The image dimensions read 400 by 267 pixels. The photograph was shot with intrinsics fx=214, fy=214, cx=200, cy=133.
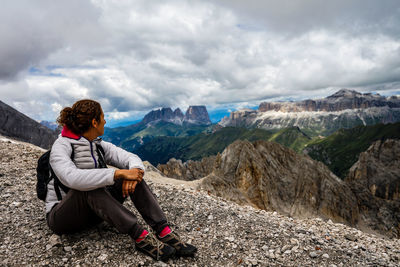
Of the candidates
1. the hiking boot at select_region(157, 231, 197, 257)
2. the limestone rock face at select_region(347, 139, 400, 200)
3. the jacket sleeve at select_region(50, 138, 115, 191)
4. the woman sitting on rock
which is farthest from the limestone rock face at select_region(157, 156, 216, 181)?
the jacket sleeve at select_region(50, 138, 115, 191)

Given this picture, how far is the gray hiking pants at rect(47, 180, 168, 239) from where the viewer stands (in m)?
4.88

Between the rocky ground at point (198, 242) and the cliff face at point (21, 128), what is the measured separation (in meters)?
96.3

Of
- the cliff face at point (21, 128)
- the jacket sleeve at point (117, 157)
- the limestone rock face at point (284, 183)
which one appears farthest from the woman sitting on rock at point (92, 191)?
the cliff face at point (21, 128)

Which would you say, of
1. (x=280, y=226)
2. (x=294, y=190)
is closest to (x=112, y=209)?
(x=280, y=226)

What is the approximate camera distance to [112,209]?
193 inches

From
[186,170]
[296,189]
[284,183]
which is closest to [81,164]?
[284,183]

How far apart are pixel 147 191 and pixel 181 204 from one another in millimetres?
3902

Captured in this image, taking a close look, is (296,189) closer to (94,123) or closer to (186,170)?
(94,123)

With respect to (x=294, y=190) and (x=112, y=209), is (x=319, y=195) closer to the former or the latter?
(x=294, y=190)

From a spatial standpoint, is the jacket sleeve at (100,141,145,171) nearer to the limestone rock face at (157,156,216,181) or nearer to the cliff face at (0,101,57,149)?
the limestone rock face at (157,156,216,181)

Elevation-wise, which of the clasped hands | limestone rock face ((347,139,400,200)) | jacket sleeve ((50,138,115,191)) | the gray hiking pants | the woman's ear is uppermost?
the woman's ear

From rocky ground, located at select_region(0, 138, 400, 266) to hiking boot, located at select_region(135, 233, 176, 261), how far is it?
0.19m

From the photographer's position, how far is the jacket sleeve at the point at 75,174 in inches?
181

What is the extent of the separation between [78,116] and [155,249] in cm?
384
